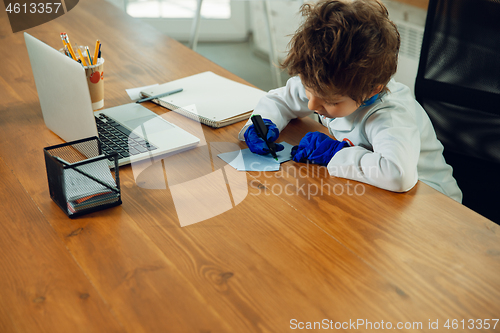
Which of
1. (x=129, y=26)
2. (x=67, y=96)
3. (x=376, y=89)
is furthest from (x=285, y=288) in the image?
(x=129, y=26)

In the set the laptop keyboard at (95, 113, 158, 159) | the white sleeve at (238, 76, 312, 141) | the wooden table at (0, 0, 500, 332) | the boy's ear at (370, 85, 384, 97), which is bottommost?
the wooden table at (0, 0, 500, 332)

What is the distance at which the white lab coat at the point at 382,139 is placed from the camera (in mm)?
856

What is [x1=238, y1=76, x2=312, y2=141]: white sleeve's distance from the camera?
1.08 m

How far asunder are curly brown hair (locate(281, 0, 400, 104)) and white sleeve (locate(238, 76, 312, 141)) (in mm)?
195

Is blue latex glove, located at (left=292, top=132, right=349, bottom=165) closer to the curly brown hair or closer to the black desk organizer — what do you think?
the curly brown hair

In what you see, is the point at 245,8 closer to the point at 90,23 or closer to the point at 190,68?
the point at 90,23

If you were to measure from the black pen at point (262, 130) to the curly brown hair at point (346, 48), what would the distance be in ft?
0.48

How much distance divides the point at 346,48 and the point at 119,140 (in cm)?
53

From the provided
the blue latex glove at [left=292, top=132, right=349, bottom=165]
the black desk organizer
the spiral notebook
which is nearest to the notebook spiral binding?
the spiral notebook

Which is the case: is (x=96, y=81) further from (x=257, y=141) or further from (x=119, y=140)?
(x=257, y=141)

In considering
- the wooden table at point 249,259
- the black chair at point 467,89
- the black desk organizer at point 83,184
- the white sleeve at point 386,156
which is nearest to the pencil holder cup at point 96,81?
the wooden table at point 249,259

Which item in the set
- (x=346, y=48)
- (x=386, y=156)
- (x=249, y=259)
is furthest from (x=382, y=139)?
(x=249, y=259)

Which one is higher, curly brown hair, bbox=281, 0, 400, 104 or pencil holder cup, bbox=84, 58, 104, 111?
curly brown hair, bbox=281, 0, 400, 104

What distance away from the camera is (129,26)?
1753 millimetres
